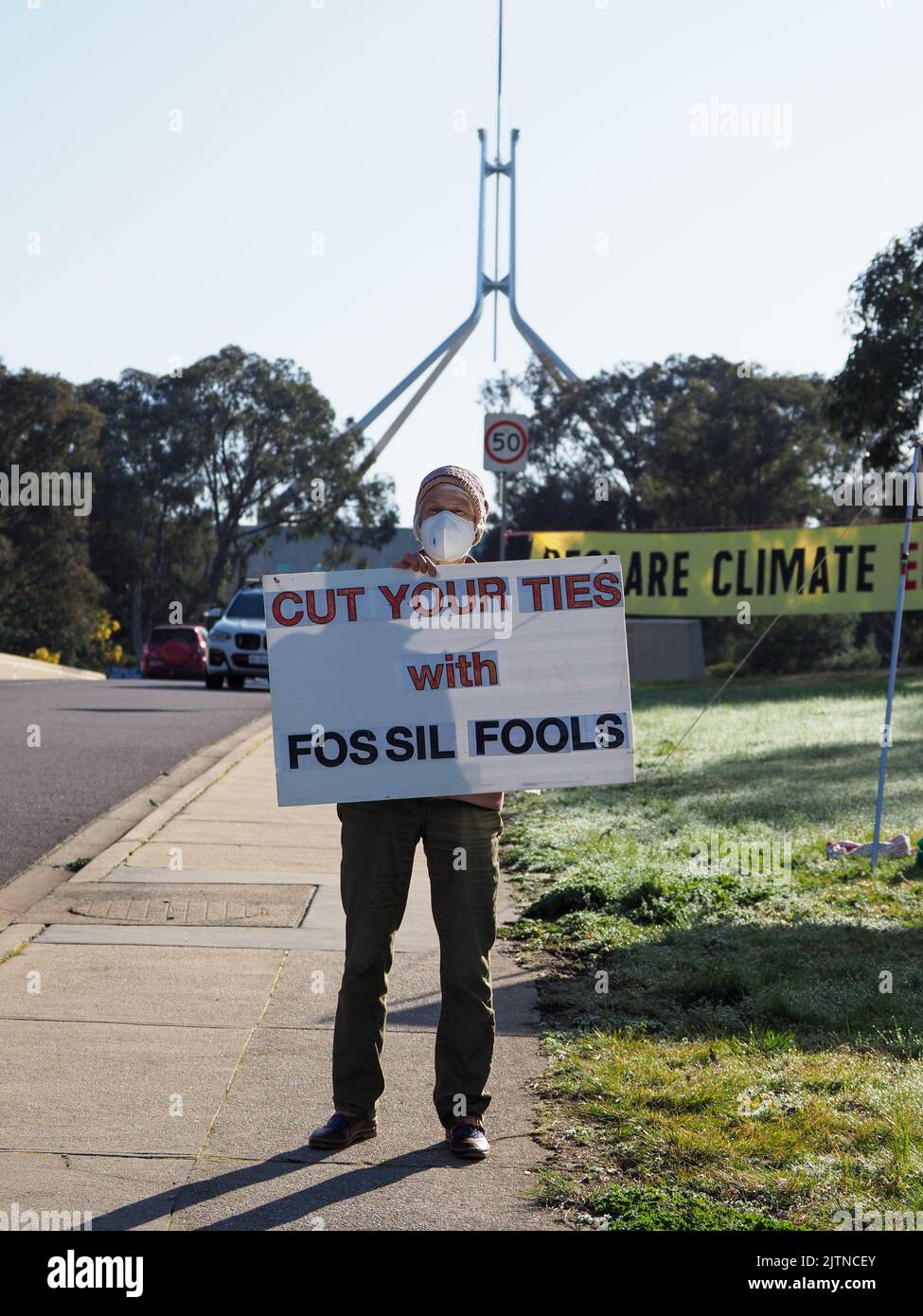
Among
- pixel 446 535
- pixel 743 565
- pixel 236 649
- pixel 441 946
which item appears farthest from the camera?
pixel 236 649

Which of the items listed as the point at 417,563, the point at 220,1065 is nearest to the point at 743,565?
the point at 220,1065

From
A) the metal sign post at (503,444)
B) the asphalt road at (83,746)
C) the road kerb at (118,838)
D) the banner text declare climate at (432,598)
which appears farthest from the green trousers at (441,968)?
the metal sign post at (503,444)

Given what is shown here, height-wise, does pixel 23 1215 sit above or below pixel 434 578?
below

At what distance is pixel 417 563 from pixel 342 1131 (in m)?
1.71

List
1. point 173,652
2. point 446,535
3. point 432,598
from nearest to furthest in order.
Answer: point 446,535 → point 432,598 → point 173,652

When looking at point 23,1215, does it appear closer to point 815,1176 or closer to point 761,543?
point 815,1176

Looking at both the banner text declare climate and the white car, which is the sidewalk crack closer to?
the banner text declare climate

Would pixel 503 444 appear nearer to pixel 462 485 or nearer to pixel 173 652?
pixel 462 485

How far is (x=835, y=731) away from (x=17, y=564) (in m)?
45.2

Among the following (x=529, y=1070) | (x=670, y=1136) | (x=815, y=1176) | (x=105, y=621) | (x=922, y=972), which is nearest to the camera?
(x=815, y=1176)

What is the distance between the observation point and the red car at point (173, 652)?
43.3 metres

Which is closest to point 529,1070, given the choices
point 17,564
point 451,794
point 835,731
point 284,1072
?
point 284,1072

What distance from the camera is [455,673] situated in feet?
16.8
